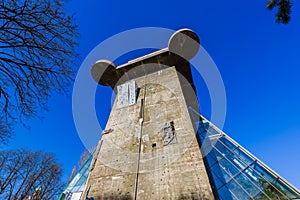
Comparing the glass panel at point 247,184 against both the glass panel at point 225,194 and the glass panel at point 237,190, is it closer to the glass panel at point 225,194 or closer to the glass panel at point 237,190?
the glass panel at point 237,190

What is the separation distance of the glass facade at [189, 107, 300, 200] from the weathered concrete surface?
0.86 m

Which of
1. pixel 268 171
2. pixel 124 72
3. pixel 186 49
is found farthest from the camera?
pixel 124 72

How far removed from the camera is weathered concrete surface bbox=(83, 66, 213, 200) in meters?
5.13

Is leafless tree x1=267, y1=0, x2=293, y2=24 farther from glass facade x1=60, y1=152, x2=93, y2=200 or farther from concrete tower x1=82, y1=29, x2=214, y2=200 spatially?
glass facade x1=60, y1=152, x2=93, y2=200

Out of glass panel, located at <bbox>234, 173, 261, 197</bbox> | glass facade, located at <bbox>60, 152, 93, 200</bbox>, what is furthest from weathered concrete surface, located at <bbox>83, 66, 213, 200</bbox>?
glass panel, located at <bbox>234, 173, 261, 197</bbox>

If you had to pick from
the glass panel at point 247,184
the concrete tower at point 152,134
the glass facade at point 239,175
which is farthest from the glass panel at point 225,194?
the concrete tower at point 152,134

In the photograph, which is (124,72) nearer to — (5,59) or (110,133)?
(110,133)

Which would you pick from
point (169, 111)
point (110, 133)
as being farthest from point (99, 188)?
point (169, 111)

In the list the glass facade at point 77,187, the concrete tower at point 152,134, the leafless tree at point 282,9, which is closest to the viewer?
the leafless tree at point 282,9

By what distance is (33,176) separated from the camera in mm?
11656

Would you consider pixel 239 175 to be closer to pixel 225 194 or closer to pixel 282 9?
pixel 225 194

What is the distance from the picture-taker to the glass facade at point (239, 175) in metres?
5.19

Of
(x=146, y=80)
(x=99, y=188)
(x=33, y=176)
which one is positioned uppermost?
(x=146, y=80)

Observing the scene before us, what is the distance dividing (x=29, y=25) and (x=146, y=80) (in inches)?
302
